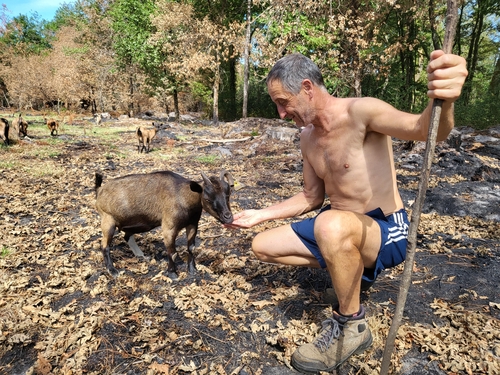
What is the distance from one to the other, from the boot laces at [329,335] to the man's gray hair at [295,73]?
2.00 m

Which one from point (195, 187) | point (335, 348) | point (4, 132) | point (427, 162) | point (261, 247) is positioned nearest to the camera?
point (427, 162)

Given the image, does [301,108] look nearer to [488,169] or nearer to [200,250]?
[200,250]

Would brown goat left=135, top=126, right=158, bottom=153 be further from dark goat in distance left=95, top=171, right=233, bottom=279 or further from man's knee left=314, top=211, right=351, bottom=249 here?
man's knee left=314, top=211, right=351, bottom=249

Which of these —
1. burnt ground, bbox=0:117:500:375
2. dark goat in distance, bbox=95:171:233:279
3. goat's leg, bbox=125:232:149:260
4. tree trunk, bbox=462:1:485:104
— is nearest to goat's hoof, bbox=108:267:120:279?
dark goat in distance, bbox=95:171:233:279

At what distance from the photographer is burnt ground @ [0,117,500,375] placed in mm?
2811

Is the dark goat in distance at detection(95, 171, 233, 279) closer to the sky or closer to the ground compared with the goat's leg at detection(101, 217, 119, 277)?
closer to the sky

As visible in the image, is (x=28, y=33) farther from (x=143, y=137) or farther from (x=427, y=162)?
(x=427, y=162)

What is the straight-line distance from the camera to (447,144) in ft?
35.6

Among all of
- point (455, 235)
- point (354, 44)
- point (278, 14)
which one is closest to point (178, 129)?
point (278, 14)

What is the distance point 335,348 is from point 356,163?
1545 millimetres

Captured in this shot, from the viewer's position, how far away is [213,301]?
365 centimetres

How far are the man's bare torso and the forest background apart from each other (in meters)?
11.3

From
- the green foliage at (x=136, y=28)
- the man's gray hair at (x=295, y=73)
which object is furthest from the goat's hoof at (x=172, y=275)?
the green foliage at (x=136, y=28)

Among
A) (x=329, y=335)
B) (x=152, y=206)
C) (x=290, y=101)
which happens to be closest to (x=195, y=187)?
(x=152, y=206)
